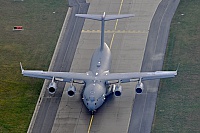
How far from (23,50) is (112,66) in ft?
66.2

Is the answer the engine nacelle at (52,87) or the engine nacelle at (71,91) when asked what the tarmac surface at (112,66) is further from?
the engine nacelle at (52,87)

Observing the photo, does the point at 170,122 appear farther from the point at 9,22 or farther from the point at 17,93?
the point at 9,22

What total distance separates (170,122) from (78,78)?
19205 millimetres

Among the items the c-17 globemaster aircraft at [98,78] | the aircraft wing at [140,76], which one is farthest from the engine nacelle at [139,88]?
the aircraft wing at [140,76]

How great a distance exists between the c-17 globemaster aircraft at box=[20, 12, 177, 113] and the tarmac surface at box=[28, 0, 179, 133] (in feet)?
10.1

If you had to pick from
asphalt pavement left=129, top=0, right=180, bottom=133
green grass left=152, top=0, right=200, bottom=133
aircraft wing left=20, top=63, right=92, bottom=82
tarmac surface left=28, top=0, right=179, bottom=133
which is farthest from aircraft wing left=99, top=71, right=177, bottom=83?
green grass left=152, top=0, right=200, bottom=133

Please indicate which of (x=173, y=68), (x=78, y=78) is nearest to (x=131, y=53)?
(x=173, y=68)

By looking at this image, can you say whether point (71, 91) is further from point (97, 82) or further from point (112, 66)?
point (112, 66)

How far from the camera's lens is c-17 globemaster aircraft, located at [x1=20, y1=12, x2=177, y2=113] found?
143875mm

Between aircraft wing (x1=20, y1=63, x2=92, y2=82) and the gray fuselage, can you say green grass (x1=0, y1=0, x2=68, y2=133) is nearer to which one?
aircraft wing (x1=20, y1=63, x2=92, y2=82)

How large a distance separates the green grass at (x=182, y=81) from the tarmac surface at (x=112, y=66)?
227 cm

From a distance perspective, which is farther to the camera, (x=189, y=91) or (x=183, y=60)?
(x=183, y=60)

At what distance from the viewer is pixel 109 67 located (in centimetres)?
15338

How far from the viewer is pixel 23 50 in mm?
168000
